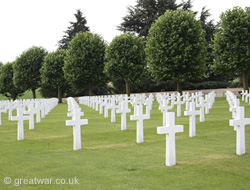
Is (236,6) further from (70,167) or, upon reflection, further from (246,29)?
(70,167)

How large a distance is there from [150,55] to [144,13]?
16.5 metres

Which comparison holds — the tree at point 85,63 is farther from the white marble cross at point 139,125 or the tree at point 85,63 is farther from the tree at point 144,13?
the white marble cross at point 139,125

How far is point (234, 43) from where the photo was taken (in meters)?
33.4

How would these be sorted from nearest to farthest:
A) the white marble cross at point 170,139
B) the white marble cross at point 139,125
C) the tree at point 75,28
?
the white marble cross at point 170,139 → the white marble cross at point 139,125 → the tree at point 75,28

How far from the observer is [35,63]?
5675cm

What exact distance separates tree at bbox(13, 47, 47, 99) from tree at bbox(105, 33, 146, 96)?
1827 cm

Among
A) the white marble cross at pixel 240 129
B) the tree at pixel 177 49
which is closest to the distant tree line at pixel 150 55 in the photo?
the tree at pixel 177 49

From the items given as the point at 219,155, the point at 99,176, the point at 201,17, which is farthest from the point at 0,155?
the point at 201,17

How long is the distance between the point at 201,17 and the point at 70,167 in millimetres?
48341

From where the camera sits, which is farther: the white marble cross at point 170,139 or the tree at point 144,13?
the tree at point 144,13

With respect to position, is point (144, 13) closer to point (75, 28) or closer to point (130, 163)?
point (75, 28)

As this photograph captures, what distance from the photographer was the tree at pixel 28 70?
55812 millimetres

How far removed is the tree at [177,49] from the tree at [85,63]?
12140mm

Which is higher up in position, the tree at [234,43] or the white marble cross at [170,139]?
the tree at [234,43]
